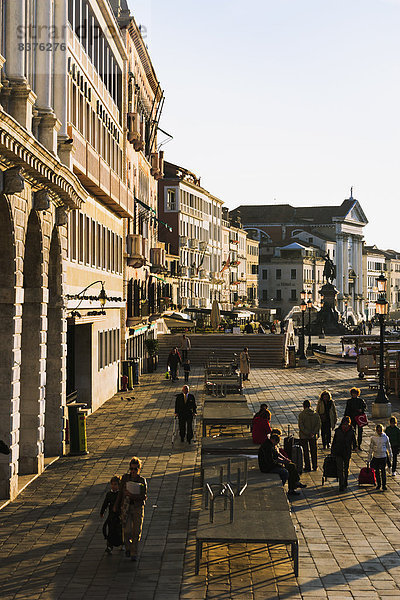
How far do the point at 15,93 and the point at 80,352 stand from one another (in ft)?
47.4

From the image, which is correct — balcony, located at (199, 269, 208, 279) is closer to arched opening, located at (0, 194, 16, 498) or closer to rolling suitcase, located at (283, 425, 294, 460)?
rolling suitcase, located at (283, 425, 294, 460)

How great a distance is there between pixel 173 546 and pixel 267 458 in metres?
3.00

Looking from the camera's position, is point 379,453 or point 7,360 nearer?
point 7,360

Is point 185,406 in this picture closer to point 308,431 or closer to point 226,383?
point 308,431

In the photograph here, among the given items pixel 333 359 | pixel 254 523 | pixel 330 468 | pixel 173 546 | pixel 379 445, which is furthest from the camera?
pixel 333 359

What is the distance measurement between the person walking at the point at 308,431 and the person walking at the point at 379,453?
1695mm

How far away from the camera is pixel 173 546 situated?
1448 centimetres

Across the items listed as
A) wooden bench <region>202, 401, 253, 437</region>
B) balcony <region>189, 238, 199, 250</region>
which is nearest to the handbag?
wooden bench <region>202, 401, 253, 437</region>

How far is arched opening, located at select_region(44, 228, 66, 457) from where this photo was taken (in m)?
23.0

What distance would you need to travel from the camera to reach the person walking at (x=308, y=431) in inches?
808

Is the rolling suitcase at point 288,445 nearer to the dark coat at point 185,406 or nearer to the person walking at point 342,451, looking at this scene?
the person walking at point 342,451

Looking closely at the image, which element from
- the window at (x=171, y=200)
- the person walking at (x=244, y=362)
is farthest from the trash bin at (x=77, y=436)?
the window at (x=171, y=200)

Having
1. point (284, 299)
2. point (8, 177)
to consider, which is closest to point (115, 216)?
point (8, 177)

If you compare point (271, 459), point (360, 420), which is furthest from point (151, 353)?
point (271, 459)
